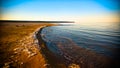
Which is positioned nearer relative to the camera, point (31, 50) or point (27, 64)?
point (27, 64)

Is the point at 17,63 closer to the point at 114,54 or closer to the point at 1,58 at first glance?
the point at 1,58

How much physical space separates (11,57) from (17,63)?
654 millimetres

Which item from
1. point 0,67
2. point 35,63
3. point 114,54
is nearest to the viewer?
point 0,67

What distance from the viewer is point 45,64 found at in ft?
13.9

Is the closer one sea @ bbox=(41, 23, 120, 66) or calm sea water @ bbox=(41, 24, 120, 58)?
sea @ bbox=(41, 23, 120, 66)

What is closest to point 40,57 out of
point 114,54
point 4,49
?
point 4,49

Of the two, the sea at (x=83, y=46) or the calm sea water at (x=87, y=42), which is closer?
the sea at (x=83, y=46)

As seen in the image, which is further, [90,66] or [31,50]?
[31,50]

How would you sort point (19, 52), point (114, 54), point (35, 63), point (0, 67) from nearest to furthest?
point (0, 67) → point (35, 63) → point (19, 52) → point (114, 54)

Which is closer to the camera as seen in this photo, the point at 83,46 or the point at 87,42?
the point at 83,46

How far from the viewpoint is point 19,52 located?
17.3 feet

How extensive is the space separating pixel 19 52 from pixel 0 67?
51.0 inches

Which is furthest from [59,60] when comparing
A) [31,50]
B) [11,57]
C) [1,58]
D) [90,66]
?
[1,58]

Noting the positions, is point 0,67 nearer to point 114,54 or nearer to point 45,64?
point 45,64
